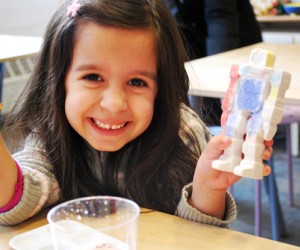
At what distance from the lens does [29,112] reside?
104cm

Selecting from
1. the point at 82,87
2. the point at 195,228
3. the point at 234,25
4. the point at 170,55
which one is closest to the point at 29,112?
the point at 82,87

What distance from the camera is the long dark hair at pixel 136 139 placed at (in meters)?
0.95

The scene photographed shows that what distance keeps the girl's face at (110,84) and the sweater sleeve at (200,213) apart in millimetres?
151

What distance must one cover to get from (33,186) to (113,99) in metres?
0.19

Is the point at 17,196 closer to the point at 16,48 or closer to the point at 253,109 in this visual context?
the point at 253,109

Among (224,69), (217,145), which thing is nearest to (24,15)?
(224,69)

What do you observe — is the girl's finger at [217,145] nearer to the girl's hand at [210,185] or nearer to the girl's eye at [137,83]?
the girl's hand at [210,185]

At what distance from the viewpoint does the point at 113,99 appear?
85cm

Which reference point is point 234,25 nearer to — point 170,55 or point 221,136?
point 170,55

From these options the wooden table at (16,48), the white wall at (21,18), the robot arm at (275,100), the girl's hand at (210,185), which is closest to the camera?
the robot arm at (275,100)

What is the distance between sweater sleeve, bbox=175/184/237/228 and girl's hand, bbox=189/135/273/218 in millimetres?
13

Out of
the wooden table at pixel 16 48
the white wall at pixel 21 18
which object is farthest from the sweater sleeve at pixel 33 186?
the white wall at pixel 21 18

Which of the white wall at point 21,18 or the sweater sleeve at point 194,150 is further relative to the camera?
the white wall at point 21,18

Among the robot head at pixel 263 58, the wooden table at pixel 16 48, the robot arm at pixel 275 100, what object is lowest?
the wooden table at pixel 16 48
